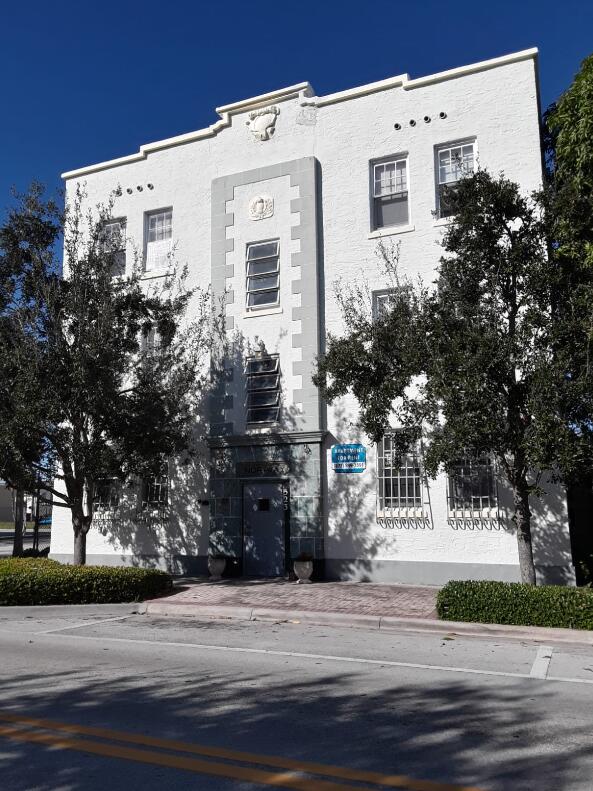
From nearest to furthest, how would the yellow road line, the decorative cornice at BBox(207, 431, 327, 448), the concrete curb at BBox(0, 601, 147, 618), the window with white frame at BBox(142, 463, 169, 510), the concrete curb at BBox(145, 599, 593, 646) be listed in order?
the yellow road line < the concrete curb at BBox(145, 599, 593, 646) < the concrete curb at BBox(0, 601, 147, 618) < the decorative cornice at BBox(207, 431, 327, 448) < the window with white frame at BBox(142, 463, 169, 510)

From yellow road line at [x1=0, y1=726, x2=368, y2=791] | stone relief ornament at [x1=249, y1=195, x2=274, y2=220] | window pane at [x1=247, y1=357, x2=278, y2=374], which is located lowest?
yellow road line at [x1=0, y1=726, x2=368, y2=791]

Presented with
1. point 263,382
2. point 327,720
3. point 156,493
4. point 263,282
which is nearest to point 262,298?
point 263,282

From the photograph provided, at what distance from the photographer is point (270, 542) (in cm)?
1642

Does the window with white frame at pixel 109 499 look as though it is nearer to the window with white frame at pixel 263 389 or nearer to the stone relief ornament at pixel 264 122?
the window with white frame at pixel 263 389

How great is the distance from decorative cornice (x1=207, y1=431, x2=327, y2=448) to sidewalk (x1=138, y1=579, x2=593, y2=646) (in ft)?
10.1

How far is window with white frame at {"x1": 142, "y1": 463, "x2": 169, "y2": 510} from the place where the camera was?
17.6 metres

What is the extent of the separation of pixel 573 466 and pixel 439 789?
6.50m

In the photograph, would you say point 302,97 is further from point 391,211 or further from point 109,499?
point 109,499

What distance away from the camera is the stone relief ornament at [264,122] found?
58.7 feet

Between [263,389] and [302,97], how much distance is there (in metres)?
7.31

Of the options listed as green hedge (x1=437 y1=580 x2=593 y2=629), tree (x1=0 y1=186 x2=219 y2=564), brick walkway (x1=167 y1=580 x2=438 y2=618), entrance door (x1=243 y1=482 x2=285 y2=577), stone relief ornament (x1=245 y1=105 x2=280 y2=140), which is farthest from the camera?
stone relief ornament (x1=245 y1=105 x2=280 y2=140)

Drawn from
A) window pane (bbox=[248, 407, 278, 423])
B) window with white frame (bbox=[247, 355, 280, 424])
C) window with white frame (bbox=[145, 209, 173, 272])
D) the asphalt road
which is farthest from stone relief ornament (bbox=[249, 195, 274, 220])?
the asphalt road

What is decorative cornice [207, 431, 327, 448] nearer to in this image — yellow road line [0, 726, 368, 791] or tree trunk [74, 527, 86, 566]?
tree trunk [74, 527, 86, 566]

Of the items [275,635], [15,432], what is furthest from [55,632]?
[15,432]
